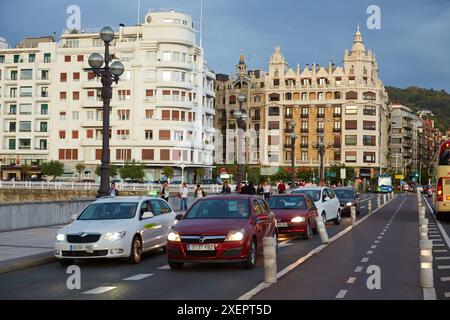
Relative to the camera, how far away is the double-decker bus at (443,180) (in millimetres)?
29906

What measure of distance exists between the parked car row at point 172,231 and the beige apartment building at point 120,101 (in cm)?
6831

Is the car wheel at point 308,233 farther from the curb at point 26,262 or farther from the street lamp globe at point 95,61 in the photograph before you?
the curb at point 26,262

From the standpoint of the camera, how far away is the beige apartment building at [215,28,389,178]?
11394 cm

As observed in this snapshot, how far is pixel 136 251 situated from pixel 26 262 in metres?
2.38

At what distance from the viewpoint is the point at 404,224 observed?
30.0 metres

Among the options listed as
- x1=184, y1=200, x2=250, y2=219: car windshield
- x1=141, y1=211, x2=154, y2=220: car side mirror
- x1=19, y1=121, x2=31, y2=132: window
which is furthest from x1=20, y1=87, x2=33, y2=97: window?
x1=184, y1=200, x2=250, y2=219: car windshield

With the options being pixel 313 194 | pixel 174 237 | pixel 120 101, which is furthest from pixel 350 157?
pixel 174 237

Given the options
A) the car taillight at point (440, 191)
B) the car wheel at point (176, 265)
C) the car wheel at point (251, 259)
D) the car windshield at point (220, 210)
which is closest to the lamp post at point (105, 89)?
the car windshield at point (220, 210)

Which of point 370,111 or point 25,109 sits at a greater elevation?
point 370,111

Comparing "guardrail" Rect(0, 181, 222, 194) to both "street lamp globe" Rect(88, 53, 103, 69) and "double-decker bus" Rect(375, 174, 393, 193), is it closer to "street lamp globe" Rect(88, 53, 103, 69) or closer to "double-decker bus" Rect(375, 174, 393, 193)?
"street lamp globe" Rect(88, 53, 103, 69)

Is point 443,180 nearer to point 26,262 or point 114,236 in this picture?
point 114,236

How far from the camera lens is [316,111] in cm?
11662

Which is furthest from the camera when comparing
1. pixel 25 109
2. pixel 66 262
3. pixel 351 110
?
pixel 351 110

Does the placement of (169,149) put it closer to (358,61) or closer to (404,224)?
(358,61)
